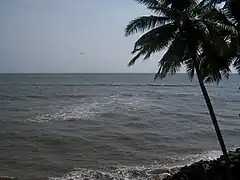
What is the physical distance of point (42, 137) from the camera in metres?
23.5

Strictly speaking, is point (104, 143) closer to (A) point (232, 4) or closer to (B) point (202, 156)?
(B) point (202, 156)

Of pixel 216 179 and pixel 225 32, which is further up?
pixel 225 32

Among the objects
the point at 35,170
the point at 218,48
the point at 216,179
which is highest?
the point at 218,48

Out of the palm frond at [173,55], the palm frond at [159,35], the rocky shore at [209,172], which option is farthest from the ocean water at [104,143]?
the palm frond at [159,35]

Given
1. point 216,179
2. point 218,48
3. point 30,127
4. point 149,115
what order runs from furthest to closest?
point 149,115 → point 30,127 → point 216,179 → point 218,48

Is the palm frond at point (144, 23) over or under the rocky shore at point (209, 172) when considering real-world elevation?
over

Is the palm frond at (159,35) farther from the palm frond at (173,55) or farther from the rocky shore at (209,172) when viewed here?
the rocky shore at (209,172)

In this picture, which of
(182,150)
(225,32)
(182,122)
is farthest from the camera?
(182,122)

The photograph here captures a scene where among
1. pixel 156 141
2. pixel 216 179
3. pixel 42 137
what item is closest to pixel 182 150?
pixel 156 141

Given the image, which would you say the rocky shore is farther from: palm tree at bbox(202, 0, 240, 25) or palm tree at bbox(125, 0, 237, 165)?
palm tree at bbox(202, 0, 240, 25)

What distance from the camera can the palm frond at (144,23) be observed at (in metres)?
11.1

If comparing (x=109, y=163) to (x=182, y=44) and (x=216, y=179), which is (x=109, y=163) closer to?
(x=216, y=179)

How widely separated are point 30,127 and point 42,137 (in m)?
3.72

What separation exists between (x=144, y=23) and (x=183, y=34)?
1.32 meters
